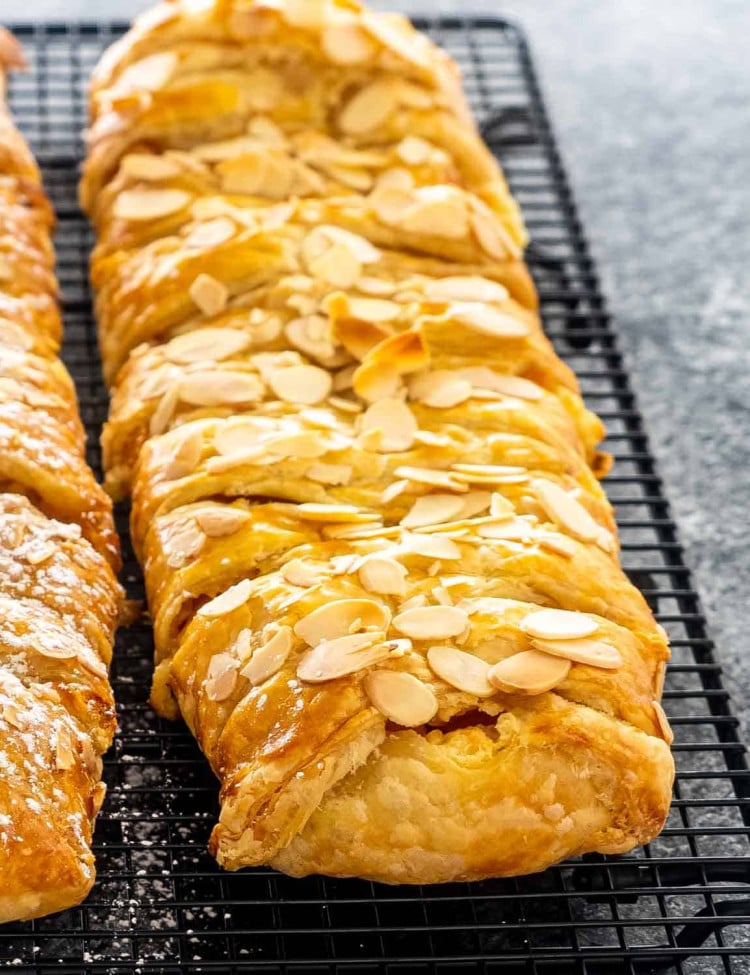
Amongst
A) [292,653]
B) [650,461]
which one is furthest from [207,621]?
[650,461]

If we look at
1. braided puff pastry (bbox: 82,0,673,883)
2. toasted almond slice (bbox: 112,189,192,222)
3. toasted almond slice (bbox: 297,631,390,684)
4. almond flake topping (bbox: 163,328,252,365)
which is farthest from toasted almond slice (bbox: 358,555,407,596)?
toasted almond slice (bbox: 112,189,192,222)

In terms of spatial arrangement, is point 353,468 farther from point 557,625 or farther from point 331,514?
point 557,625

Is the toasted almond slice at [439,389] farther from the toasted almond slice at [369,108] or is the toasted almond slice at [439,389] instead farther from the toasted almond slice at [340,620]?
the toasted almond slice at [369,108]

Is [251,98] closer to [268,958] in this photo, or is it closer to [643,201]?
[643,201]

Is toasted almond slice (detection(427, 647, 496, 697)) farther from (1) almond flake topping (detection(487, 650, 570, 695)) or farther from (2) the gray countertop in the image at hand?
(2) the gray countertop

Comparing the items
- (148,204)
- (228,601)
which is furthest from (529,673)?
(148,204)
